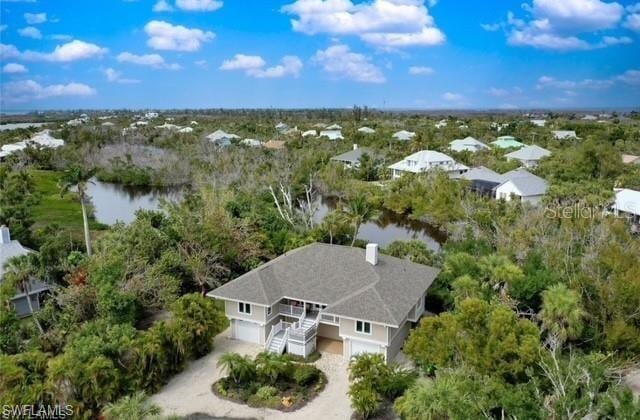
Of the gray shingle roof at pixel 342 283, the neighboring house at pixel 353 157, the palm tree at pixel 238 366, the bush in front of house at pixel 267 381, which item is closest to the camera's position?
the bush in front of house at pixel 267 381

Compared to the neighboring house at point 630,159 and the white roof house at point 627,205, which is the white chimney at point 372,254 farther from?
the neighboring house at point 630,159

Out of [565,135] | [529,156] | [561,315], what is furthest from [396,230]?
[565,135]

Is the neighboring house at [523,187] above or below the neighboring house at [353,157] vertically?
below

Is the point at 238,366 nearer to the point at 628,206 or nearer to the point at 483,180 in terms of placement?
the point at 628,206

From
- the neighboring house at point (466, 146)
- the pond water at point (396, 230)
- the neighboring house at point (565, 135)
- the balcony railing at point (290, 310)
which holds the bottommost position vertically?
the pond water at point (396, 230)

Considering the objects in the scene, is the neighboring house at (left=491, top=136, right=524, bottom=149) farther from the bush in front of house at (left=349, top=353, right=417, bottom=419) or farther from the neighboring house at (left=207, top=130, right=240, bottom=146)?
the bush in front of house at (left=349, top=353, right=417, bottom=419)

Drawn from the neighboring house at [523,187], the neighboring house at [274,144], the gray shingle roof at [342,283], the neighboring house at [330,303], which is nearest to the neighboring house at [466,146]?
the neighboring house at [274,144]

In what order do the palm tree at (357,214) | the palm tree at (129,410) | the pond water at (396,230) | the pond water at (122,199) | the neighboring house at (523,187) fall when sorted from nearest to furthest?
the palm tree at (129,410) → the palm tree at (357,214) → the pond water at (396,230) → the neighboring house at (523,187) → the pond water at (122,199)
